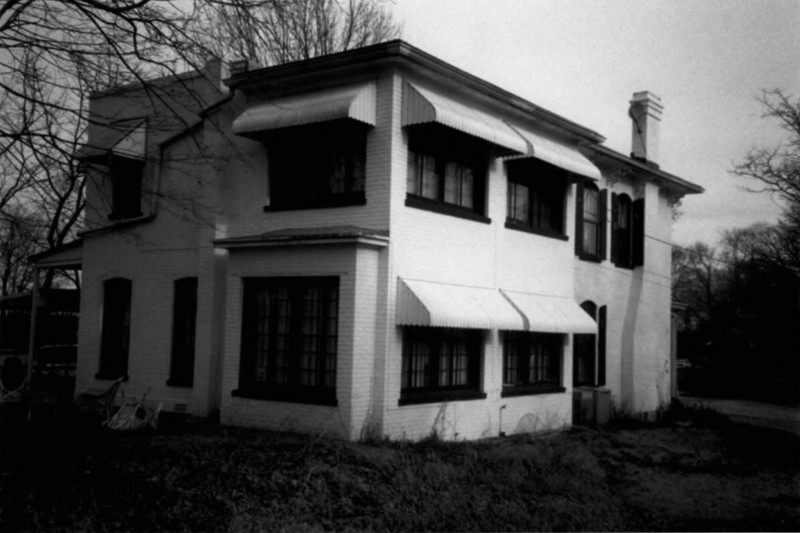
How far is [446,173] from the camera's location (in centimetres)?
1569

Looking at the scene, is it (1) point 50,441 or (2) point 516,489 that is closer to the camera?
(2) point 516,489

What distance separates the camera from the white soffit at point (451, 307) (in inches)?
540

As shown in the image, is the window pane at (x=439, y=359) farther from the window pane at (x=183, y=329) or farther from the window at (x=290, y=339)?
the window pane at (x=183, y=329)

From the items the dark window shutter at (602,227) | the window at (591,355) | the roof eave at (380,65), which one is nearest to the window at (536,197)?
the roof eave at (380,65)

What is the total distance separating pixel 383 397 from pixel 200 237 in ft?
18.8

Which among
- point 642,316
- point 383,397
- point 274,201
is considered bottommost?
point 383,397

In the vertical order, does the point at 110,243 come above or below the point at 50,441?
above

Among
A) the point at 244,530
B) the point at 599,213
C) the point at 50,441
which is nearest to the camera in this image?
the point at 244,530

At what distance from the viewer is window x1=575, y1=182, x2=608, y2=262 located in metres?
20.5

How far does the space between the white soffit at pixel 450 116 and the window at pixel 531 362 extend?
14.2 feet

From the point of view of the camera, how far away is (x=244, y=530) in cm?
828

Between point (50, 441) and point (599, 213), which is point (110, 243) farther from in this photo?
point (599, 213)

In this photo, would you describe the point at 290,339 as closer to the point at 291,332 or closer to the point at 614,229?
the point at 291,332

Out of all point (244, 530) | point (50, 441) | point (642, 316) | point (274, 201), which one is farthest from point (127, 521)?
point (642, 316)
